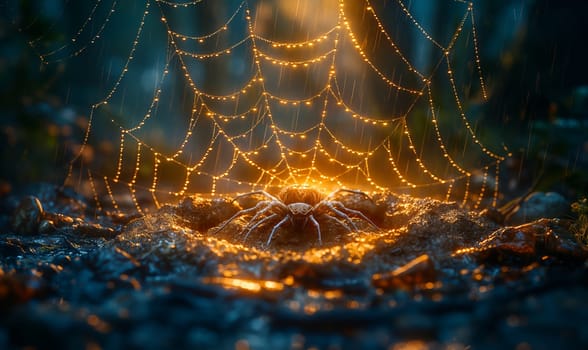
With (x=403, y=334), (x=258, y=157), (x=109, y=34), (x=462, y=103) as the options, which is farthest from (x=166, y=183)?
(x=109, y=34)

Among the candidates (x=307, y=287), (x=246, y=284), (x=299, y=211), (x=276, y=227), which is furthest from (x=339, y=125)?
(x=246, y=284)

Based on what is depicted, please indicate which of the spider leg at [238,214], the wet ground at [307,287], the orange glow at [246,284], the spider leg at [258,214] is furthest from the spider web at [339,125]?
the orange glow at [246,284]

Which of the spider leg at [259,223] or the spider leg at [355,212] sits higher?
the spider leg at [355,212]

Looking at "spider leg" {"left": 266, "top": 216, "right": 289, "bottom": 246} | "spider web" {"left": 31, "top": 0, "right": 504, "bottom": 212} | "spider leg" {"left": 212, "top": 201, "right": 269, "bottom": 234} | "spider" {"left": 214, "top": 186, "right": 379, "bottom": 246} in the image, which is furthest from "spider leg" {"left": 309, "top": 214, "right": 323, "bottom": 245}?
"spider web" {"left": 31, "top": 0, "right": 504, "bottom": 212}

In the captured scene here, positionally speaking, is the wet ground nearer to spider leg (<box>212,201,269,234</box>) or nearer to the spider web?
spider leg (<box>212,201,269,234</box>)

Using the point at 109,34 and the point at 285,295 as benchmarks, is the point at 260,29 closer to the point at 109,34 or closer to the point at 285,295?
the point at 109,34

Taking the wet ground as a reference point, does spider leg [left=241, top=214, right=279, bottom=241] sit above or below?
below

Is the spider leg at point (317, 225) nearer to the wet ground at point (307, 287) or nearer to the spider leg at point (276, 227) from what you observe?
the wet ground at point (307, 287)
